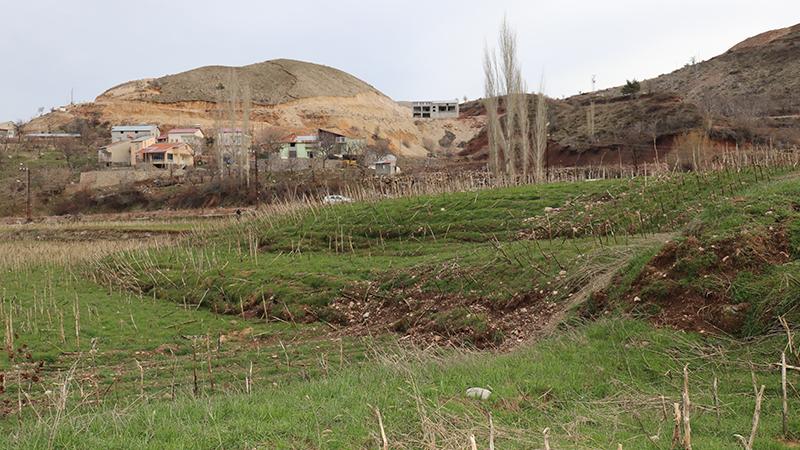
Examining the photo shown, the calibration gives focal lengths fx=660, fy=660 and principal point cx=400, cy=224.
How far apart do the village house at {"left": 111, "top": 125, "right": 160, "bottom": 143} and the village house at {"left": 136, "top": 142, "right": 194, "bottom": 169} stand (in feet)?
30.9

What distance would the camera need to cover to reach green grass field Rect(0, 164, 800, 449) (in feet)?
16.8

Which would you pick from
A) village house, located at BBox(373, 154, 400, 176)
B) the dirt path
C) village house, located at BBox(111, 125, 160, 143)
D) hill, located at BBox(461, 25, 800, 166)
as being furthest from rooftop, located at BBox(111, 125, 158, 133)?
the dirt path

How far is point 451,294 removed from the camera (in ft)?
37.8

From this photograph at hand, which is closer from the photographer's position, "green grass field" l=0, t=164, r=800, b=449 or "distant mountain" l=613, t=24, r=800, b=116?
"green grass field" l=0, t=164, r=800, b=449

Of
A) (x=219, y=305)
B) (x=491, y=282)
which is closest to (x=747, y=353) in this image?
(x=491, y=282)

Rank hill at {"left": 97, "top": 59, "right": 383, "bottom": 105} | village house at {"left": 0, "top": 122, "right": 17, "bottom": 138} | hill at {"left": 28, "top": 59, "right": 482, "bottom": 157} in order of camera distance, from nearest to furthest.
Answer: village house at {"left": 0, "top": 122, "right": 17, "bottom": 138}
hill at {"left": 28, "top": 59, "right": 482, "bottom": 157}
hill at {"left": 97, "top": 59, "right": 383, "bottom": 105}

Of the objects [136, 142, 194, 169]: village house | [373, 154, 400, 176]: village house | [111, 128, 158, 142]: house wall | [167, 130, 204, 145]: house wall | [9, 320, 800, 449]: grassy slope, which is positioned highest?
[111, 128, 158, 142]: house wall

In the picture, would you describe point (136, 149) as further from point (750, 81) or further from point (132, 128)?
point (750, 81)

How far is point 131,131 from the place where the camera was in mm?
68812

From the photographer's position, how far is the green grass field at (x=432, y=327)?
5113mm

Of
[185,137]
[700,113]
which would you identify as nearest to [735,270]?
[700,113]

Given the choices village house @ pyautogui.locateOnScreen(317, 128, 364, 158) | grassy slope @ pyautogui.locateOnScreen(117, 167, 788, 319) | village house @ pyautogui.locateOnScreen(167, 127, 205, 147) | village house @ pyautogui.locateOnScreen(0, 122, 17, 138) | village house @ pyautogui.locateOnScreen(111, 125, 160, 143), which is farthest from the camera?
village house @ pyautogui.locateOnScreen(0, 122, 17, 138)

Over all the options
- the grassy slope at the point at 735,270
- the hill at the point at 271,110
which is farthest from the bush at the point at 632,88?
the grassy slope at the point at 735,270

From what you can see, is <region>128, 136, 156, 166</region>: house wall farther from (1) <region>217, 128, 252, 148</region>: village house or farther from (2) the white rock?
(2) the white rock
